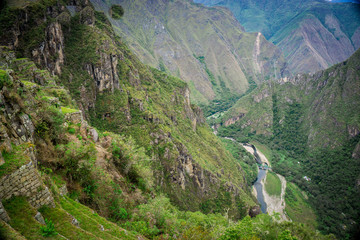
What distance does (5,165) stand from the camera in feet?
33.8

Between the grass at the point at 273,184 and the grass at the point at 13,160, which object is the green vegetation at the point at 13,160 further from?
the grass at the point at 273,184

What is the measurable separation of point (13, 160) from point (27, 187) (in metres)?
1.77

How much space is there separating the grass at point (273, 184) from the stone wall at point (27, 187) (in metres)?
143

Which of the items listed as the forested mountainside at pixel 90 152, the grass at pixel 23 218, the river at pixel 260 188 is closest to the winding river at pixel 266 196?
the river at pixel 260 188

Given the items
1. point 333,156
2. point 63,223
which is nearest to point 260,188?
point 333,156

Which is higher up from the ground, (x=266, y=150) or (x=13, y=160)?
(x=13, y=160)

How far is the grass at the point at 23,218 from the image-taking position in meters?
8.99

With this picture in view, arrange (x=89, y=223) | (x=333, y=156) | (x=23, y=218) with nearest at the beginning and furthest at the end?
1. (x=23, y=218)
2. (x=89, y=223)
3. (x=333, y=156)

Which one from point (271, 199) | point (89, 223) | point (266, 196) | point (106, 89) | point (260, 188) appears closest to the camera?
point (89, 223)

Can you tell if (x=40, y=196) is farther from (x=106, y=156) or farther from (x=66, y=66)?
(x=66, y=66)

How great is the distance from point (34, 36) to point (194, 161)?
70050 millimetres

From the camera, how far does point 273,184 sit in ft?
446

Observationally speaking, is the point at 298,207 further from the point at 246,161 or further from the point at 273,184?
the point at 246,161

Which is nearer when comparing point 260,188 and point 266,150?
point 260,188
